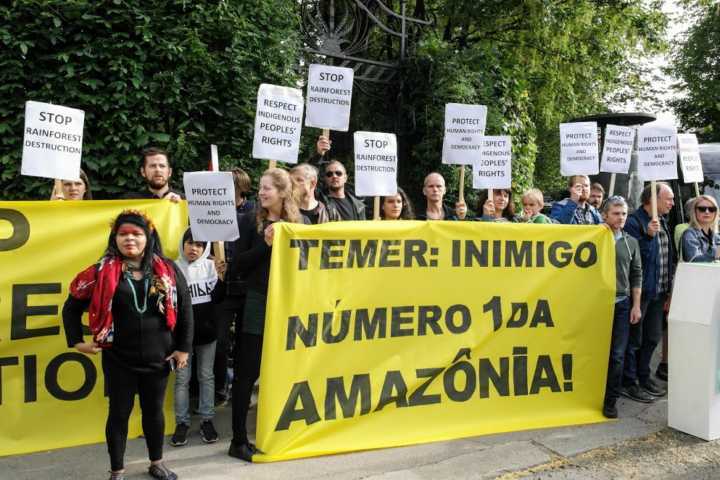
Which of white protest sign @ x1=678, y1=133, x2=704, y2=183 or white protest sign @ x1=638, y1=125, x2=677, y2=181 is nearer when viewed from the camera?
white protest sign @ x1=638, y1=125, x2=677, y2=181

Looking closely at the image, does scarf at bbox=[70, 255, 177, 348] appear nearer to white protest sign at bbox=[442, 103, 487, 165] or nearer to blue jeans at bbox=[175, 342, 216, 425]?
blue jeans at bbox=[175, 342, 216, 425]

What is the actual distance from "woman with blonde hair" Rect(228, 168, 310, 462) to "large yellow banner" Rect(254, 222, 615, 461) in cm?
9

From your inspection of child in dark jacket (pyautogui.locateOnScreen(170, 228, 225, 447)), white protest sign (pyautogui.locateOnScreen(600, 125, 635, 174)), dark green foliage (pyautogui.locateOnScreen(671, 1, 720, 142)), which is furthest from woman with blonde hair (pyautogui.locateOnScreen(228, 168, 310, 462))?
dark green foliage (pyautogui.locateOnScreen(671, 1, 720, 142))

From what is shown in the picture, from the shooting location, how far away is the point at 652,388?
232 inches

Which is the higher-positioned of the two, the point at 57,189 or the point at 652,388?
the point at 57,189

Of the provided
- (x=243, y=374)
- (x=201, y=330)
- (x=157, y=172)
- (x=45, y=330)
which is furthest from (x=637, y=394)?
(x=45, y=330)

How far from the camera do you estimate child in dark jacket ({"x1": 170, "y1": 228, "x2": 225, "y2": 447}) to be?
4648 mm

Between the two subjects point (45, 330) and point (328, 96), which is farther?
point (328, 96)

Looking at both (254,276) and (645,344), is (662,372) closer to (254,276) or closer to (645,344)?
(645,344)

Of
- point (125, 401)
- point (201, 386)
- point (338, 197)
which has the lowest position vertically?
point (201, 386)

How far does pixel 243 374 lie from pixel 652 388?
3.69m

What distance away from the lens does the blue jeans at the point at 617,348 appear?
529 cm

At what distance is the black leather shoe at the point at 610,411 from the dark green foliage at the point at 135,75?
3.59 m

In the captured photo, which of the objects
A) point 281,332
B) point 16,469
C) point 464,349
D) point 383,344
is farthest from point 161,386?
point 464,349
